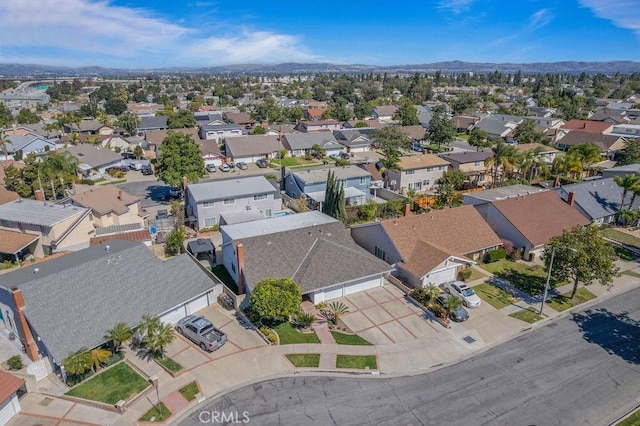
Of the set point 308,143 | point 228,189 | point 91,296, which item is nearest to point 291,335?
point 91,296

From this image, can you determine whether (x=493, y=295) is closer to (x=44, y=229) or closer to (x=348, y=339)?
(x=348, y=339)

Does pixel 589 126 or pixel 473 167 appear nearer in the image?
pixel 473 167

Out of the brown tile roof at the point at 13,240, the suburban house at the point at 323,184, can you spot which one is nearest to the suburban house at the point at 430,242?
the suburban house at the point at 323,184

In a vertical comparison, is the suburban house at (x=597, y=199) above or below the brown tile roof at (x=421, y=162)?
below

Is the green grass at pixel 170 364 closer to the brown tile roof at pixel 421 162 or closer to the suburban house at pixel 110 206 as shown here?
the suburban house at pixel 110 206

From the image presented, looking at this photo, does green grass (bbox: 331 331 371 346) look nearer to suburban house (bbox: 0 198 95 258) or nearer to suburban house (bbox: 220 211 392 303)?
suburban house (bbox: 220 211 392 303)

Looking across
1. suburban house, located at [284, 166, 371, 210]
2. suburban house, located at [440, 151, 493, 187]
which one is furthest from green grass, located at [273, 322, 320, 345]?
suburban house, located at [440, 151, 493, 187]

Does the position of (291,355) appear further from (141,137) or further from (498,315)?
(141,137)
